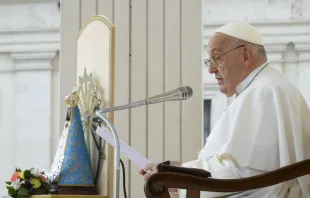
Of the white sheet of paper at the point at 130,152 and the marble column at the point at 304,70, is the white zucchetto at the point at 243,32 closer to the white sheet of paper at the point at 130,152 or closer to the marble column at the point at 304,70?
the white sheet of paper at the point at 130,152

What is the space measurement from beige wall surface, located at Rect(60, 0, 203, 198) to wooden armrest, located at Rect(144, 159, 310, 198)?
235 centimetres

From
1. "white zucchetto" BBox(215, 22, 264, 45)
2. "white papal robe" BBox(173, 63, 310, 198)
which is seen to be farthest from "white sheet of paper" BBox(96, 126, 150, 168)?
"white zucchetto" BBox(215, 22, 264, 45)

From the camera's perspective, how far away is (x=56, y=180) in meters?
5.25

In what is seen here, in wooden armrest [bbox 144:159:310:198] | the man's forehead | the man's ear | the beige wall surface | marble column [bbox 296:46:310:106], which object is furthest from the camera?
marble column [bbox 296:46:310:106]

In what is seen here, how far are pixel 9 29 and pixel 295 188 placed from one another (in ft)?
19.5

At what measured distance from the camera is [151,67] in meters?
6.16

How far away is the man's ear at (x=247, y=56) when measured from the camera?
471 centimetres

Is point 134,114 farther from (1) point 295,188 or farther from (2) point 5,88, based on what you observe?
(2) point 5,88

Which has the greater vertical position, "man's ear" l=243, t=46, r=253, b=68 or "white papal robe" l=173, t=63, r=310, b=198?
"man's ear" l=243, t=46, r=253, b=68

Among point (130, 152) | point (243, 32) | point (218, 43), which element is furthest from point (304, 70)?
point (130, 152)

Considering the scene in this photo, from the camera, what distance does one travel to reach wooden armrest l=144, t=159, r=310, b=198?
3.56 metres

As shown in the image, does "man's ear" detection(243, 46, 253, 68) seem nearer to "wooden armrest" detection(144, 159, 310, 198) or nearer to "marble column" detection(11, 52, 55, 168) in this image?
"wooden armrest" detection(144, 159, 310, 198)

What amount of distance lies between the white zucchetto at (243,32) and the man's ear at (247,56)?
7cm

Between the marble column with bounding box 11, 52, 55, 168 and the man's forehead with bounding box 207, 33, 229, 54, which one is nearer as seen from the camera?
the man's forehead with bounding box 207, 33, 229, 54
